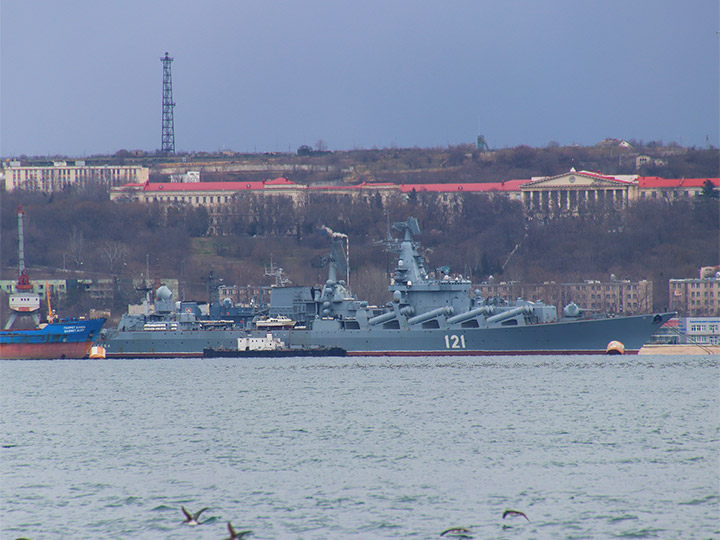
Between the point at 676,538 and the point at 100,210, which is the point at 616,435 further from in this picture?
the point at 100,210

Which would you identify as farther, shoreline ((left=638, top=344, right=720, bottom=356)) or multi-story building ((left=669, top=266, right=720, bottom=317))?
multi-story building ((left=669, top=266, right=720, bottom=317))

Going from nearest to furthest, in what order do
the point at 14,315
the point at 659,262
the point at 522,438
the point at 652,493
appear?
the point at 652,493 < the point at 522,438 < the point at 14,315 < the point at 659,262

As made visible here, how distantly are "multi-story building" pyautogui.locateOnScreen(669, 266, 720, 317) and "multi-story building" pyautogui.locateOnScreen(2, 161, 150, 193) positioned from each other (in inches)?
4095

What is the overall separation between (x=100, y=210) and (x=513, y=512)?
136654 millimetres

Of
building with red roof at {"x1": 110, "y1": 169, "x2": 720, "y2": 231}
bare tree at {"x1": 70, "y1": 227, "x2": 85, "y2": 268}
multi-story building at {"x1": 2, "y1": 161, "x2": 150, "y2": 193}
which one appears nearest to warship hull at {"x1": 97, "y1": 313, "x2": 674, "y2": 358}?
bare tree at {"x1": 70, "y1": 227, "x2": 85, "y2": 268}

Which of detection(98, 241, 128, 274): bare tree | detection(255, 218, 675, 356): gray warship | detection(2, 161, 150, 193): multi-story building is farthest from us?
detection(2, 161, 150, 193): multi-story building

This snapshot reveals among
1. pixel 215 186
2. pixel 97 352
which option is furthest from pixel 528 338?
pixel 215 186

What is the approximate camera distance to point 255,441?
35156 mm

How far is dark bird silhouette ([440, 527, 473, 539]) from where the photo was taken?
2359cm

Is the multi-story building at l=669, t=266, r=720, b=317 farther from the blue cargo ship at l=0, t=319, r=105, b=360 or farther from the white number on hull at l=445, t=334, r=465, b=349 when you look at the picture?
the blue cargo ship at l=0, t=319, r=105, b=360

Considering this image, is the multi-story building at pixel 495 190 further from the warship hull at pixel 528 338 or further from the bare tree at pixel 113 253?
the warship hull at pixel 528 338

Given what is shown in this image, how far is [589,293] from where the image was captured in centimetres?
10762

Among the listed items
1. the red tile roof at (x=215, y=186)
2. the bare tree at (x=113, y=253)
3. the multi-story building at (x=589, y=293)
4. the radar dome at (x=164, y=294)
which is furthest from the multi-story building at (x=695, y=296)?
the red tile roof at (x=215, y=186)

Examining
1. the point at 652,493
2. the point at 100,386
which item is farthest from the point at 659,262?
the point at 652,493
